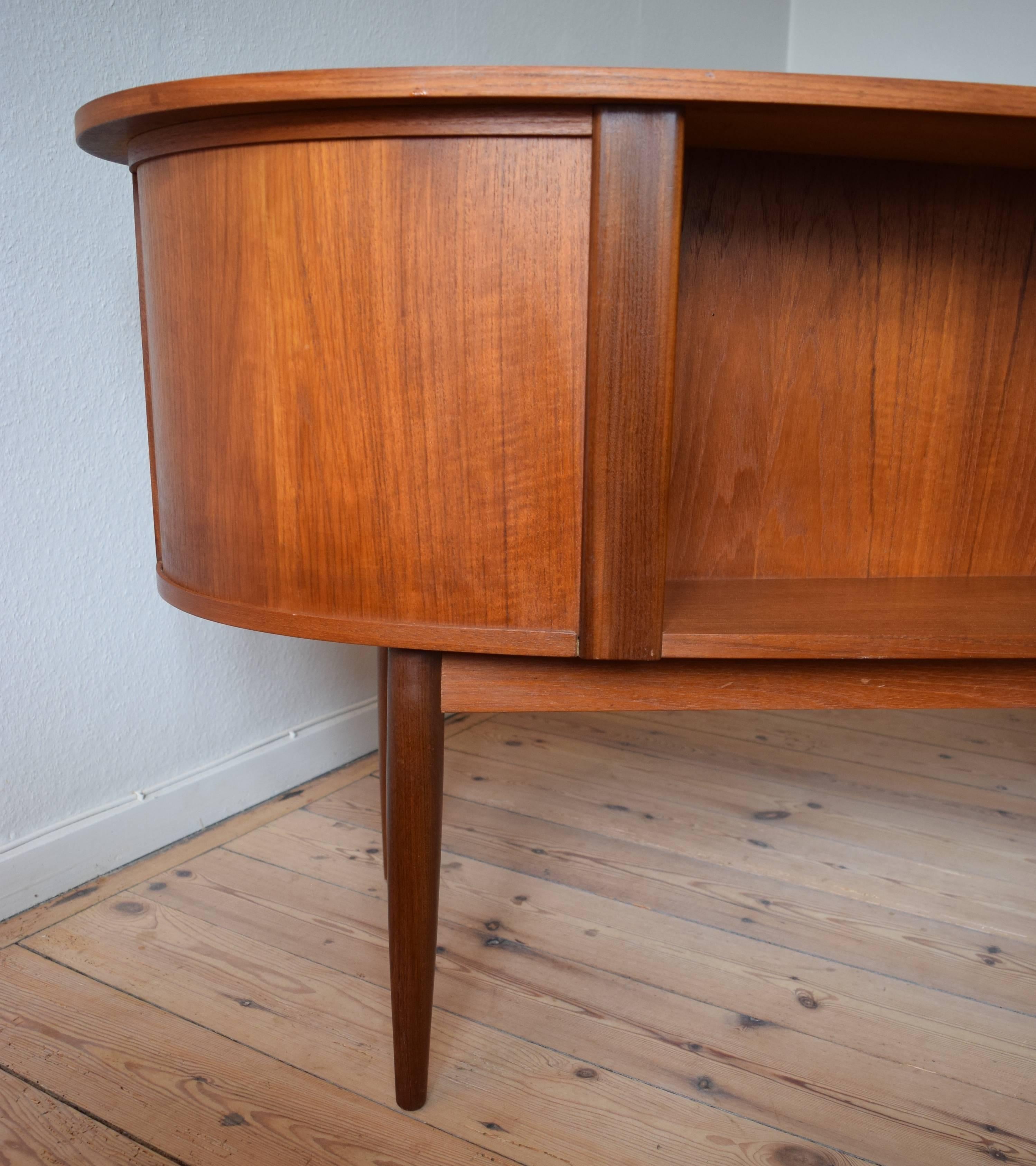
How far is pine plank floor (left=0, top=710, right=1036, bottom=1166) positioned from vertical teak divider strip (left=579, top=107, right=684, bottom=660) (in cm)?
46

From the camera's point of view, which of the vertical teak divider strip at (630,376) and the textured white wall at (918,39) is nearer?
the vertical teak divider strip at (630,376)

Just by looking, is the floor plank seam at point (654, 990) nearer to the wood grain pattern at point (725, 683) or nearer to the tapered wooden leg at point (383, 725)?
the tapered wooden leg at point (383, 725)

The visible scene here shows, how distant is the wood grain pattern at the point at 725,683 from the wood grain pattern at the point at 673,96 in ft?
1.21

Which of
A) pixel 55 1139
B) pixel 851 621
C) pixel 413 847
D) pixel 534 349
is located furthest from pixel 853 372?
pixel 55 1139

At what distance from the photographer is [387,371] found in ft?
2.22

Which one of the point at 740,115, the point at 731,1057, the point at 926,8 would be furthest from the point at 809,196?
the point at 926,8

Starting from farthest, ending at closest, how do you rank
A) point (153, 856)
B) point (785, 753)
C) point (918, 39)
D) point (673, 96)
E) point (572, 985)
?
point (918, 39)
point (785, 753)
point (153, 856)
point (572, 985)
point (673, 96)

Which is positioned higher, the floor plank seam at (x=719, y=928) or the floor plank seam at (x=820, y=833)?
the floor plank seam at (x=719, y=928)

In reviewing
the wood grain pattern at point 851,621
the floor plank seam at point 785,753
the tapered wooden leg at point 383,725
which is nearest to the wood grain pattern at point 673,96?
the wood grain pattern at point 851,621

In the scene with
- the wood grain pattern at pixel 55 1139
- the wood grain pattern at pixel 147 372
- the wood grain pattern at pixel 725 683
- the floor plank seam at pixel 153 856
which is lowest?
the floor plank seam at pixel 153 856

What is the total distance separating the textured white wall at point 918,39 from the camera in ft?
7.38

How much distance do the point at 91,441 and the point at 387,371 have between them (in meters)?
0.68

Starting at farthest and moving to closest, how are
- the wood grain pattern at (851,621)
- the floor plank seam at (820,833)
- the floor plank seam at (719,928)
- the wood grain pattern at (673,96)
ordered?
the floor plank seam at (820,833)
the floor plank seam at (719,928)
the wood grain pattern at (851,621)
the wood grain pattern at (673,96)

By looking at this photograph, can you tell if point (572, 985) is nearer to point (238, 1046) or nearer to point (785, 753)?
point (238, 1046)
